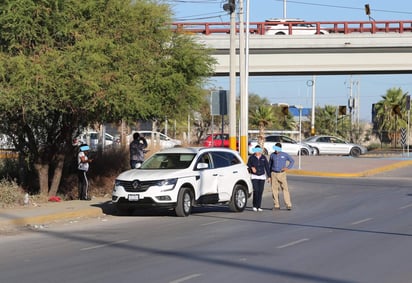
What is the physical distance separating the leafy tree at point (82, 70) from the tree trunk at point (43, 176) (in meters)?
0.03

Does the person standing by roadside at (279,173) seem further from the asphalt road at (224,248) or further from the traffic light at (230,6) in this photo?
the traffic light at (230,6)

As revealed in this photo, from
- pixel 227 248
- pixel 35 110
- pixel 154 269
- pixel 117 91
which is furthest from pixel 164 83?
pixel 154 269

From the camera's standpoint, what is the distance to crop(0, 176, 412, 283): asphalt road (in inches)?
399

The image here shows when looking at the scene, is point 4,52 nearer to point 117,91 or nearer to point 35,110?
point 35,110

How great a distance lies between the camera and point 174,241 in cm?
1367

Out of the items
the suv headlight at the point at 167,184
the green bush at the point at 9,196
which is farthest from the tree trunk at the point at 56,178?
the suv headlight at the point at 167,184

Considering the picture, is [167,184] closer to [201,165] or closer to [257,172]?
[201,165]

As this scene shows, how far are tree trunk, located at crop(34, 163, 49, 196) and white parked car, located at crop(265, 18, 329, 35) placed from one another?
76.4 feet

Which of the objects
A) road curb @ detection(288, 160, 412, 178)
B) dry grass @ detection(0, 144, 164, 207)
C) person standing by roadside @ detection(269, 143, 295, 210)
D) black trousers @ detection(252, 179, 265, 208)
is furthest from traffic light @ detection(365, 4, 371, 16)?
black trousers @ detection(252, 179, 265, 208)

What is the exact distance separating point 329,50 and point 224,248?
3193cm

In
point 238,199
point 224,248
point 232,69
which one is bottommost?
point 224,248

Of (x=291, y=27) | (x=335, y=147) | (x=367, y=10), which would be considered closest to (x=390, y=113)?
(x=335, y=147)

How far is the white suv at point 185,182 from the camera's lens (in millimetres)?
17562

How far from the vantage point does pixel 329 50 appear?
4300 cm
